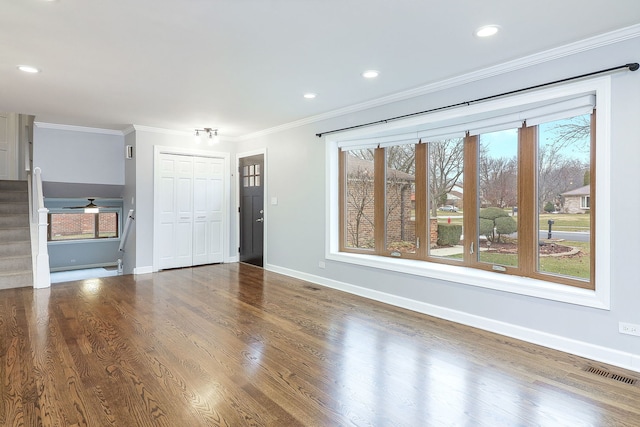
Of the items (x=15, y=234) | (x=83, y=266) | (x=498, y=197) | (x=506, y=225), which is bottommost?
(x=83, y=266)

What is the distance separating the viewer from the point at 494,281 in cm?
334

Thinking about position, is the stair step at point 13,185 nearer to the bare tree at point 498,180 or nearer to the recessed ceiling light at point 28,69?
the recessed ceiling light at point 28,69

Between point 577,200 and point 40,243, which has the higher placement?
point 577,200

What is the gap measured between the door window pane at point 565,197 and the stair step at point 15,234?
6.94 meters

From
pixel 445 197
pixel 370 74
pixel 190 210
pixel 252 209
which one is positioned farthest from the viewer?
pixel 252 209

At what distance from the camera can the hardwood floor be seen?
2035 mm

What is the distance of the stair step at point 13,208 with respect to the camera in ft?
20.2

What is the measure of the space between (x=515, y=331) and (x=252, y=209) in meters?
4.82

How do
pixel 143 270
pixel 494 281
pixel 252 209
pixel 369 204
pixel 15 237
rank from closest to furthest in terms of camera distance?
pixel 494 281, pixel 369 204, pixel 15 237, pixel 143 270, pixel 252 209

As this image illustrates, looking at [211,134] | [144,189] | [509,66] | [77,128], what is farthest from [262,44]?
[77,128]

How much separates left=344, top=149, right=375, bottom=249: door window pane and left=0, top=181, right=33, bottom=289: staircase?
453 cm

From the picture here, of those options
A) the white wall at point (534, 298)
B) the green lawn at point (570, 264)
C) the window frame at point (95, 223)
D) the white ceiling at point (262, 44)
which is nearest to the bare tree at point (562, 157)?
the white wall at point (534, 298)

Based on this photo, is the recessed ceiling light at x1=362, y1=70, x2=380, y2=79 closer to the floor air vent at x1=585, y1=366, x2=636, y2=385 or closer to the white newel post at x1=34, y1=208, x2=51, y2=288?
the floor air vent at x1=585, y1=366, x2=636, y2=385

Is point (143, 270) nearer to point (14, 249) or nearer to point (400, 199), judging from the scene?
point (14, 249)
